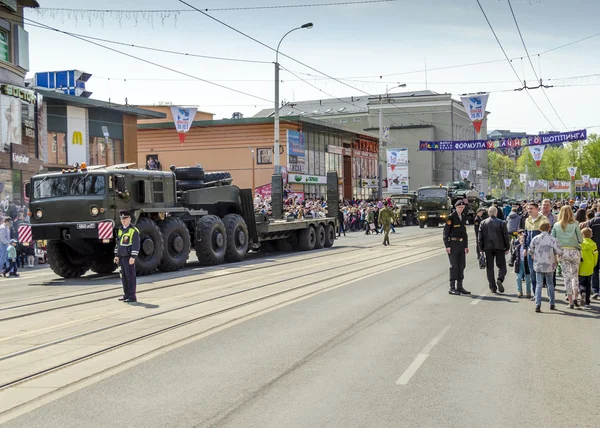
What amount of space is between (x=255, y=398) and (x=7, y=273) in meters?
16.5

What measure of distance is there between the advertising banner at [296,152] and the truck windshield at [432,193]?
33.3 feet

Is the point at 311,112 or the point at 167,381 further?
the point at 311,112

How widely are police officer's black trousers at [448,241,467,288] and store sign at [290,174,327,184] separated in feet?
136

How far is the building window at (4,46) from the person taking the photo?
31.6 m

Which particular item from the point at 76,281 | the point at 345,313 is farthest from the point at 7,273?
the point at 345,313

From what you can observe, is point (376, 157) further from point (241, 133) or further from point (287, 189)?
point (287, 189)

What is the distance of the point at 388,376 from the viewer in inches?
298

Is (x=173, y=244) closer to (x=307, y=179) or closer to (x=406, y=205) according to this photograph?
(x=406, y=205)

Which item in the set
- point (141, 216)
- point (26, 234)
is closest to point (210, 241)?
point (141, 216)

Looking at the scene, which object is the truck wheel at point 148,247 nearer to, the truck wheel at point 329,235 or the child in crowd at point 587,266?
the child in crowd at point 587,266

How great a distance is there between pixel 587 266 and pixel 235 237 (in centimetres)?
1237

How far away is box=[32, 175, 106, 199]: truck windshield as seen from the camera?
18.4 m

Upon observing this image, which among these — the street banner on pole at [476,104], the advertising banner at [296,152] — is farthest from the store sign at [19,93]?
the advertising banner at [296,152]

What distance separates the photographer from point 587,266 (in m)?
12.7
